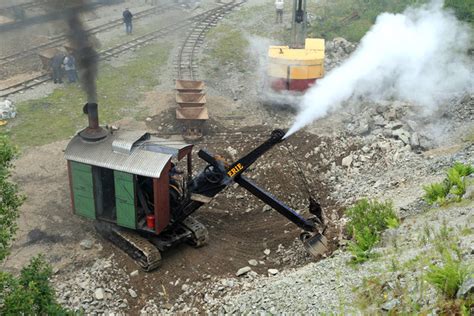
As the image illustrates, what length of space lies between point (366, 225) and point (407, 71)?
10.8 metres

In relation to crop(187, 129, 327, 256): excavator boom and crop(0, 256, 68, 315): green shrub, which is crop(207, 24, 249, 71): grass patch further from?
crop(0, 256, 68, 315): green shrub

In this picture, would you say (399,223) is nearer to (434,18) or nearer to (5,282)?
(5,282)

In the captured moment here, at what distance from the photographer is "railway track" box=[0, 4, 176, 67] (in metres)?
26.6

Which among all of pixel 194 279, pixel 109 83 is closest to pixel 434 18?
pixel 109 83

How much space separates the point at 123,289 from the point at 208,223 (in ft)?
10.8

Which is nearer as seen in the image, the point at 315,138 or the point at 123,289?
the point at 123,289

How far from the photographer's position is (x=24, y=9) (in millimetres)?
30484

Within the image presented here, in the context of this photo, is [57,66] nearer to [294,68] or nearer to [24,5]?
[24,5]

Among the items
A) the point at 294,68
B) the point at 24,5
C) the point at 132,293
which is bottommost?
the point at 132,293

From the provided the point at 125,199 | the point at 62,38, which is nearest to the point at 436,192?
the point at 125,199

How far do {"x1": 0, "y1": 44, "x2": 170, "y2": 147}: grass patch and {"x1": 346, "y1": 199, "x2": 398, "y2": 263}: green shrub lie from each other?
11.1 metres

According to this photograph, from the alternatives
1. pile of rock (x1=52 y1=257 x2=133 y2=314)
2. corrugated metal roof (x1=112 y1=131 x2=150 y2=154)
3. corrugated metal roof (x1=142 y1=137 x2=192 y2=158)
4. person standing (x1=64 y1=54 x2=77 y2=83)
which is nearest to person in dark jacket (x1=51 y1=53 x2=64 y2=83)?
person standing (x1=64 y1=54 x2=77 y2=83)

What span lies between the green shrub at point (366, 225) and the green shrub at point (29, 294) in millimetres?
5635

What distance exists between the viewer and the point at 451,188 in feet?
42.0
